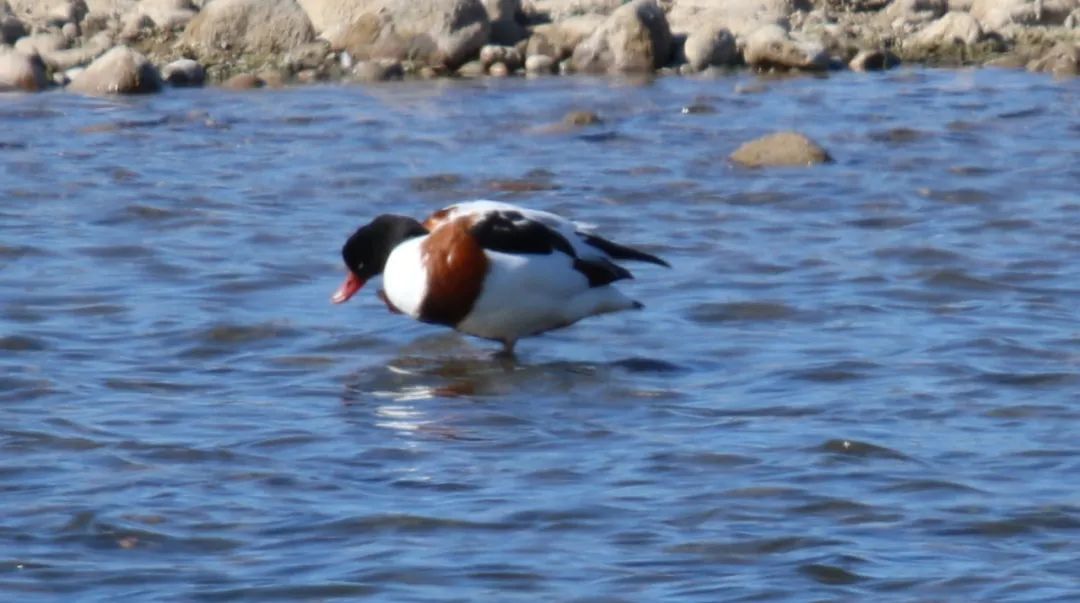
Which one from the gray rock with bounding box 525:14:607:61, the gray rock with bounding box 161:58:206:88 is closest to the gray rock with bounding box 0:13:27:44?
the gray rock with bounding box 161:58:206:88

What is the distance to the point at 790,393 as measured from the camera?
762 centimetres

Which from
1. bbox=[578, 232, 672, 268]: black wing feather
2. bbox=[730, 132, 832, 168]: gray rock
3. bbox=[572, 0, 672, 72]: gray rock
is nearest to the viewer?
bbox=[578, 232, 672, 268]: black wing feather

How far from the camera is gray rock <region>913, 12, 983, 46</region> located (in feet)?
55.1

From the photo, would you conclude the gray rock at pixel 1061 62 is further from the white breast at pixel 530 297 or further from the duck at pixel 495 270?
the white breast at pixel 530 297

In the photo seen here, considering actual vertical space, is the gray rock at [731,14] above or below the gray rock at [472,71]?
above

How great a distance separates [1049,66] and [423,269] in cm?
880

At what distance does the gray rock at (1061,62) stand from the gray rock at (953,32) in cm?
82

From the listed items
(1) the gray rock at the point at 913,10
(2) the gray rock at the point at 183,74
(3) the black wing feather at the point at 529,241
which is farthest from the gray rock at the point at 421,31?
(3) the black wing feather at the point at 529,241

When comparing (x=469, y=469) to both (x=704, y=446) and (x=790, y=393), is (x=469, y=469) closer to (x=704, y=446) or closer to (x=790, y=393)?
(x=704, y=446)

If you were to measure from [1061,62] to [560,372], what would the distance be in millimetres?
8530

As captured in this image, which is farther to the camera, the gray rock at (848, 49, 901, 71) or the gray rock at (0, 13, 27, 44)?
the gray rock at (0, 13, 27, 44)

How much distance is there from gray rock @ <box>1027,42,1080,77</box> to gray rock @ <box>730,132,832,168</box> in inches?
152

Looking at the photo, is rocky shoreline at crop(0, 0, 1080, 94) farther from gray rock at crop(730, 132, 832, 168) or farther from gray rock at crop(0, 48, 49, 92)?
gray rock at crop(730, 132, 832, 168)

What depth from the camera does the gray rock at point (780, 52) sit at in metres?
16.2
